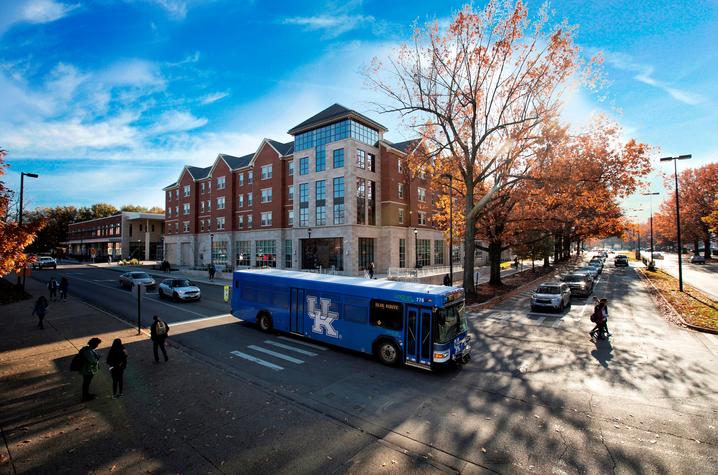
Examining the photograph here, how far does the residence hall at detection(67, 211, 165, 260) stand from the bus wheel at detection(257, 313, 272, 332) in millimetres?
69158

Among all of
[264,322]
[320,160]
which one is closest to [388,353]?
[264,322]

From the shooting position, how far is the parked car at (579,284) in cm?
2442

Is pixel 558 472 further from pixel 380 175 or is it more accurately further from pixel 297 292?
pixel 380 175

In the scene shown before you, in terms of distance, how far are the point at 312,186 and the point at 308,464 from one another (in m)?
37.3

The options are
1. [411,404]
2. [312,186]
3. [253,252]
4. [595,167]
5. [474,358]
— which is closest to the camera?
[411,404]

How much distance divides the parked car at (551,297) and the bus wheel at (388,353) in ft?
42.3

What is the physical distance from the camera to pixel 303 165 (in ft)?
141

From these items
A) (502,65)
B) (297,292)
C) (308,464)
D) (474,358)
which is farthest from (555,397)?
(502,65)

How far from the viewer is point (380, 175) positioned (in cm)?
4272

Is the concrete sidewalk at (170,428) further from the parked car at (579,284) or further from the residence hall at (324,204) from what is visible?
the residence hall at (324,204)

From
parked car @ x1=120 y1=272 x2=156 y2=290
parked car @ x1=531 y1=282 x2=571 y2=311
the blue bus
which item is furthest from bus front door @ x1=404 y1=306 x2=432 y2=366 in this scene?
parked car @ x1=120 y1=272 x2=156 y2=290

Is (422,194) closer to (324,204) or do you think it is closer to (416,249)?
(416,249)

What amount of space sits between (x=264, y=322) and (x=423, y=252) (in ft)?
118

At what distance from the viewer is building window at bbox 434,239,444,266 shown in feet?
168
